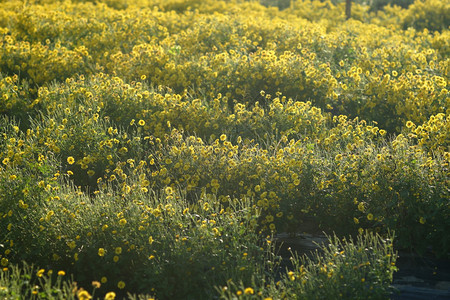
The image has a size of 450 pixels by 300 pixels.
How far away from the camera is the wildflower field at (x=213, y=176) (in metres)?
3.86

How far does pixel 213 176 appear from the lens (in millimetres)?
5008

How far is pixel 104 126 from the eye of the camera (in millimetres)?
6039

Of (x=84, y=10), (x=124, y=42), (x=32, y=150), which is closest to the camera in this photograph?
(x=32, y=150)

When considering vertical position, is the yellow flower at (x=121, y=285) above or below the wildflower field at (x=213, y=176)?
below

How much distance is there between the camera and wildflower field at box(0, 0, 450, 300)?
3.86 metres

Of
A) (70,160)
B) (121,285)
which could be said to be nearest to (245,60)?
(70,160)

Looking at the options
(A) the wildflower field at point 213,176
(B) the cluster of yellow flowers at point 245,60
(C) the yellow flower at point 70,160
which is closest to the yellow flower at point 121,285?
(A) the wildflower field at point 213,176

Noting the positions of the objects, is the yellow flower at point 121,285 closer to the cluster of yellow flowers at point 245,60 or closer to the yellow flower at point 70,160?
the yellow flower at point 70,160

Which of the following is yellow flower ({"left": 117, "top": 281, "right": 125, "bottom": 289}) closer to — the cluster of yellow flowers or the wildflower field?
the wildflower field

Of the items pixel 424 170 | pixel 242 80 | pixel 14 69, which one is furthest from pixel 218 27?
pixel 424 170

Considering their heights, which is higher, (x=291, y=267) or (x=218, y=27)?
(x=218, y=27)

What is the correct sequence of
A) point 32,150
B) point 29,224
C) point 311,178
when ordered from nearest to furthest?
point 29,224 < point 311,178 < point 32,150

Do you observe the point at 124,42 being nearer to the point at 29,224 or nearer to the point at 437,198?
the point at 29,224

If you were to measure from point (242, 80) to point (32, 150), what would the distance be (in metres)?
2.98
